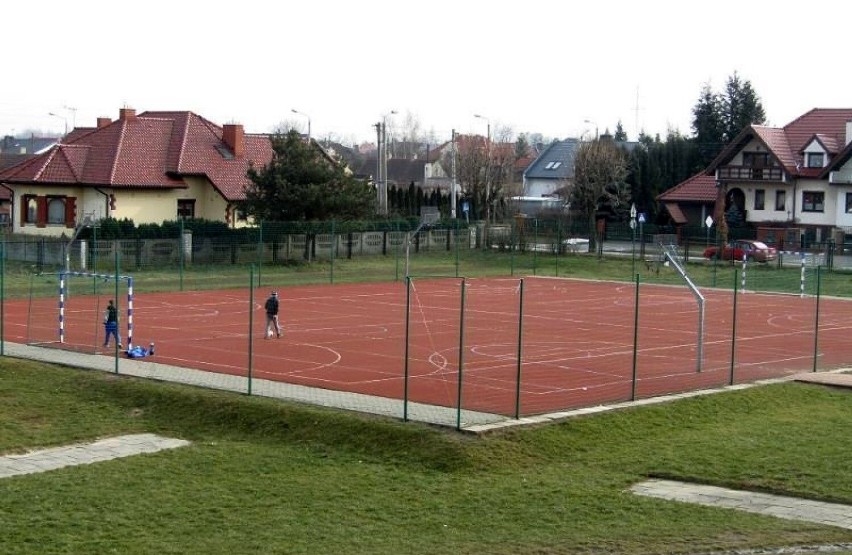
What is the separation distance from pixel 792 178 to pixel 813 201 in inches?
77.5

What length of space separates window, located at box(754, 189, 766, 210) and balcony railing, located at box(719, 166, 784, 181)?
147cm

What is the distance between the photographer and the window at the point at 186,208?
64250 millimetres

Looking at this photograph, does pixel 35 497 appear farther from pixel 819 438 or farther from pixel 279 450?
pixel 819 438

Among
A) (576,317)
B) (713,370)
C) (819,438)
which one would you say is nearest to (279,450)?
(819,438)

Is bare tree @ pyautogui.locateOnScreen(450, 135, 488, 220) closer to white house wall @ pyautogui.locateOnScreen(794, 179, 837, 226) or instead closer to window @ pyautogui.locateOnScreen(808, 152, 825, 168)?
white house wall @ pyautogui.locateOnScreen(794, 179, 837, 226)

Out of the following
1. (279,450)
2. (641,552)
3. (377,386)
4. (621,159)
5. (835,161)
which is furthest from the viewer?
(621,159)

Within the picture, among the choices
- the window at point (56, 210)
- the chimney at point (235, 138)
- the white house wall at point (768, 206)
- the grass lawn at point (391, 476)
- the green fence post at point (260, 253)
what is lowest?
the grass lawn at point (391, 476)

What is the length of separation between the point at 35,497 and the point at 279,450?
4.37 m

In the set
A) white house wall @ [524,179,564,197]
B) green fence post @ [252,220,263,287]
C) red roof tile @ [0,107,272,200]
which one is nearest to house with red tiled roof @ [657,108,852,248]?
red roof tile @ [0,107,272,200]

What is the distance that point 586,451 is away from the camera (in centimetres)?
1894

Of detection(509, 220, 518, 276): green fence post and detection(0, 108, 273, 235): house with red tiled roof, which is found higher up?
detection(0, 108, 273, 235): house with red tiled roof

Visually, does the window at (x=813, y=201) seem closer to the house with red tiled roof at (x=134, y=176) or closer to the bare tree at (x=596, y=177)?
the bare tree at (x=596, y=177)

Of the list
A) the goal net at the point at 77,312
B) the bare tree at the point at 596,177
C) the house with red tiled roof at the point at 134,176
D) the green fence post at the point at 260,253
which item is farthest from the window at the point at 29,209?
the bare tree at the point at 596,177

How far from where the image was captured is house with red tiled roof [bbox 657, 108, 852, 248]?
2869 inches
